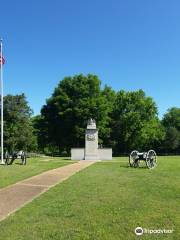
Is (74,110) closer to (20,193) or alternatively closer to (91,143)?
(91,143)

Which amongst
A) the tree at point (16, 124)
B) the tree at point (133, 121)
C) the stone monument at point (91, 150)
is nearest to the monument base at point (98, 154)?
the stone monument at point (91, 150)

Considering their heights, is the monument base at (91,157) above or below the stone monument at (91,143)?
below

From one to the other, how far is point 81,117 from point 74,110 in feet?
4.37

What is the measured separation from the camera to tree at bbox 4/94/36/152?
53.9 meters

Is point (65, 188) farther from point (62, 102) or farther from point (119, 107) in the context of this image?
point (119, 107)

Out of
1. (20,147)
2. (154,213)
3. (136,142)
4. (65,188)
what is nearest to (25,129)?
(20,147)

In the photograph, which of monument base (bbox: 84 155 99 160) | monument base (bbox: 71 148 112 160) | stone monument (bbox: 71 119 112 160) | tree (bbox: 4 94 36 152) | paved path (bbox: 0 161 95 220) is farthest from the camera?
tree (bbox: 4 94 36 152)

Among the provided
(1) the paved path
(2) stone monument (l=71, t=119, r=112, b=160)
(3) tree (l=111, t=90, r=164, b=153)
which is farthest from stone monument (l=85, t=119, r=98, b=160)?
(3) tree (l=111, t=90, r=164, b=153)

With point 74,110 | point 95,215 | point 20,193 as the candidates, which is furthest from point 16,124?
point 95,215

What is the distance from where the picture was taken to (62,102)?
A: 2200 inches

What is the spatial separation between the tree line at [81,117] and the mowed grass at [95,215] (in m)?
42.0

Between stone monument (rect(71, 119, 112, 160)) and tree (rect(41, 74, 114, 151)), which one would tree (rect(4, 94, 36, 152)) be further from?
stone monument (rect(71, 119, 112, 160))

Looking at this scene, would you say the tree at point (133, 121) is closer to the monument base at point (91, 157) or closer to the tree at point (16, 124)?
the tree at point (16, 124)

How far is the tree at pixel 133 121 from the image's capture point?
62.9 metres
